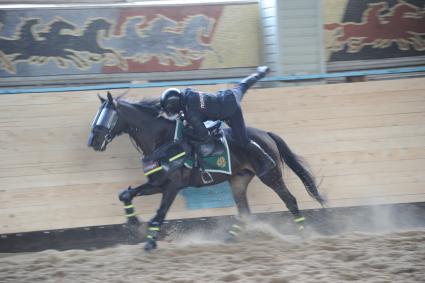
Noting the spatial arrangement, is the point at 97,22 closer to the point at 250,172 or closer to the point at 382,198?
the point at 250,172

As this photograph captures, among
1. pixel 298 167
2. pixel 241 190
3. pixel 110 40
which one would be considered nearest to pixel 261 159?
pixel 241 190

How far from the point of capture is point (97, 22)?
881 centimetres

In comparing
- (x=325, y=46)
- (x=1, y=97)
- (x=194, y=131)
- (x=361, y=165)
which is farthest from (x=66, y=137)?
(x=325, y=46)

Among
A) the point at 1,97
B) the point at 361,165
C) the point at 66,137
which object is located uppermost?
the point at 1,97

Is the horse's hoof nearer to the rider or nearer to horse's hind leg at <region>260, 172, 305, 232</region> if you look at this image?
the rider

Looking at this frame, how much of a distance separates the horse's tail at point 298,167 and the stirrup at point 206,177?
3.32 feet

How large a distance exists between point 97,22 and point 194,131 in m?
3.38

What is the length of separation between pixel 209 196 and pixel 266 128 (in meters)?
1.15

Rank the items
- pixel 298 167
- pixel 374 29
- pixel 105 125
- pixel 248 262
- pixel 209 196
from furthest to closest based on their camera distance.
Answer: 1. pixel 374 29
2. pixel 209 196
3. pixel 298 167
4. pixel 105 125
5. pixel 248 262

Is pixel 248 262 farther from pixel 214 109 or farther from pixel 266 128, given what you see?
Result: pixel 266 128

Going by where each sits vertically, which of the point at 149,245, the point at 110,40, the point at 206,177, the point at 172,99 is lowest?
the point at 149,245

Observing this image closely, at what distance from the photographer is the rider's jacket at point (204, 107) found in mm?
6246

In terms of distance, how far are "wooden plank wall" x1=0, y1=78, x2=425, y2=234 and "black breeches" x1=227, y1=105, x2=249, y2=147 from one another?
0.95m

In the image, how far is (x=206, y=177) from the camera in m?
6.61
